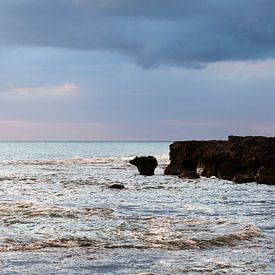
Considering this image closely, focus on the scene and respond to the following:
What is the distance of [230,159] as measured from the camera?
38906 millimetres

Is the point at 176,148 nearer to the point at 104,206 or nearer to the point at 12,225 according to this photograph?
the point at 104,206

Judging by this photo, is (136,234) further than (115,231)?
No

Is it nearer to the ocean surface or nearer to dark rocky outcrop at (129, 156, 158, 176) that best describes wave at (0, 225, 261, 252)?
the ocean surface

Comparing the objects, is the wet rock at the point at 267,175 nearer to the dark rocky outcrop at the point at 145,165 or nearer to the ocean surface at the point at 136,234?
the ocean surface at the point at 136,234

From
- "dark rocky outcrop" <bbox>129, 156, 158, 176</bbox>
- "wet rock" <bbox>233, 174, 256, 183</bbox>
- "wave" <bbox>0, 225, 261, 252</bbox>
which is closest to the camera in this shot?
"wave" <bbox>0, 225, 261, 252</bbox>

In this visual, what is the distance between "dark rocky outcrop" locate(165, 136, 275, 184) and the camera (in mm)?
34000

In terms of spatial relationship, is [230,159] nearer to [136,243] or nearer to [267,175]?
[267,175]

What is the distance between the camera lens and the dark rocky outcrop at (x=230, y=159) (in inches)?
1339

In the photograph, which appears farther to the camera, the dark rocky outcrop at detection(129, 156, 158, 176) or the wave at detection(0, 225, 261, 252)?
the dark rocky outcrop at detection(129, 156, 158, 176)

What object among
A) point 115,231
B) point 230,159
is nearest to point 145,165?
point 230,159

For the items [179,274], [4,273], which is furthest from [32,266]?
[179,274]

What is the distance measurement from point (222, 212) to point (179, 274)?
33.2 feet

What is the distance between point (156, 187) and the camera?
3088 centimetres

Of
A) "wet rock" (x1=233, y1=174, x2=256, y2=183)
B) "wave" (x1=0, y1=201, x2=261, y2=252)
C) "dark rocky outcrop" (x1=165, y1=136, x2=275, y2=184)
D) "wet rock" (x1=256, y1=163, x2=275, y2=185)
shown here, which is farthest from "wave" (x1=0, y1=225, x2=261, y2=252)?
"wet rock" (x1=233, y1=174, x2=256, y2=183)
